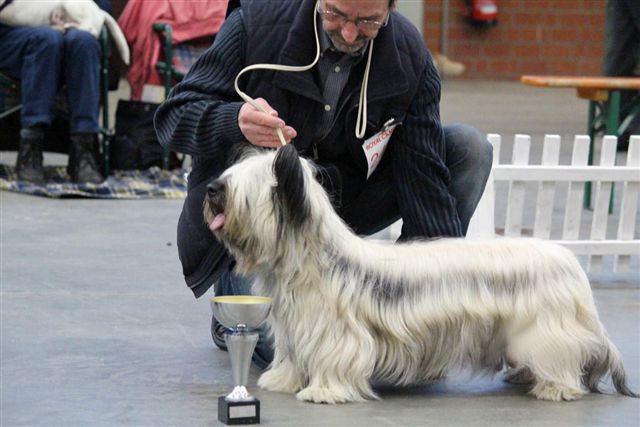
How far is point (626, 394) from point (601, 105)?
3.70 meters

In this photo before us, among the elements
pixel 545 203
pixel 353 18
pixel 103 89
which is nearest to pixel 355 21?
pixel 353 18

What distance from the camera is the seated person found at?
21.5ft

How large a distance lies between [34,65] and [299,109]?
3.32m

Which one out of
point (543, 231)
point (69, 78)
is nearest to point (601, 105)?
point (543, 231)

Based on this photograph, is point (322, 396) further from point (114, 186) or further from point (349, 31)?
point (114, 186)

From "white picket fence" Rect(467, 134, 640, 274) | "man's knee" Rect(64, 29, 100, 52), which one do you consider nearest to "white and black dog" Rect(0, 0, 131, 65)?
"man's knee" Rect(64, 29, 100, 52)

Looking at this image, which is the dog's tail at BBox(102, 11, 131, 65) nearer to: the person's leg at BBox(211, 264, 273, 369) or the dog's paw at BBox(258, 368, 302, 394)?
the person's leg at BBox(211, 264, 273, 369)

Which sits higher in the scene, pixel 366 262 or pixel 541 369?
pixel 366 262

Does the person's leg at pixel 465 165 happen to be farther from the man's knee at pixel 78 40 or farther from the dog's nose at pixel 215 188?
the man's knee at pixel 78 40

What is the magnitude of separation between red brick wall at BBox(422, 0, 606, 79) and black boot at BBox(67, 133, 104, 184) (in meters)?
8.87

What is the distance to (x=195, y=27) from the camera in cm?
720

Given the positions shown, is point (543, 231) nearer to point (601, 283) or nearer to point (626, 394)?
point (601, 283)

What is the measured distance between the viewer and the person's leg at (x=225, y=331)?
3.68m

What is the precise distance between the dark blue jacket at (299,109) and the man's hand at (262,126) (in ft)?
0.32
